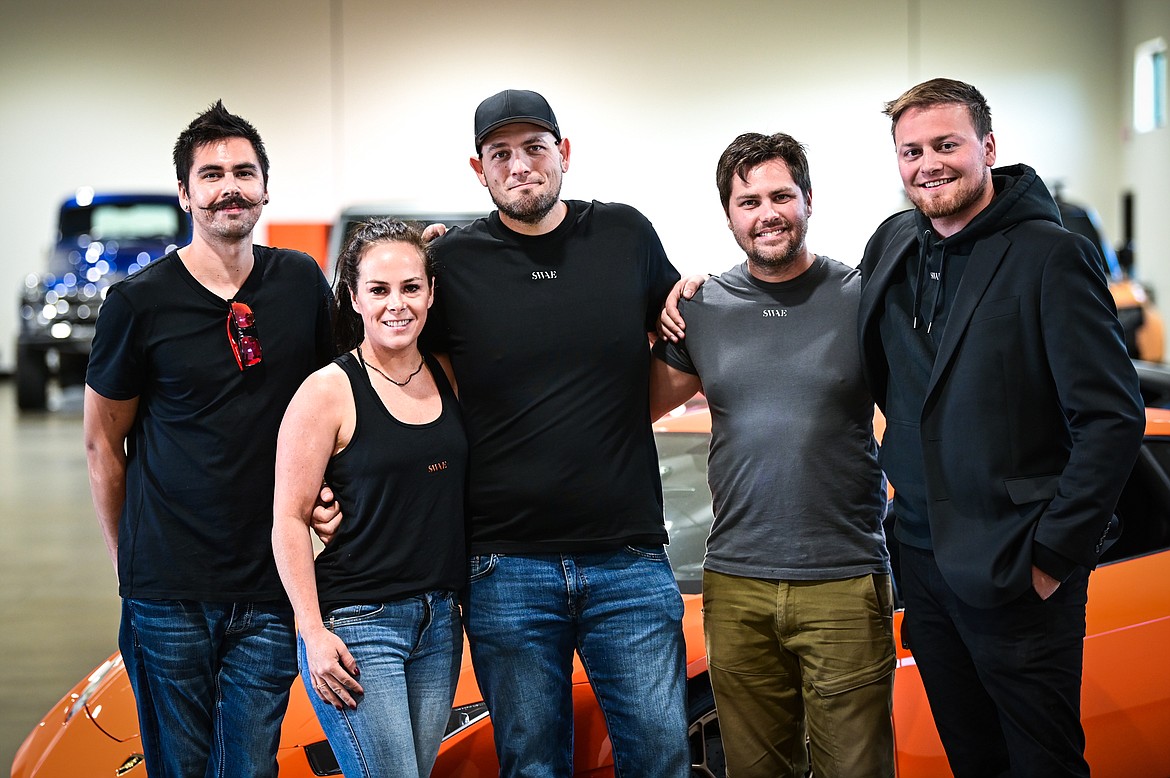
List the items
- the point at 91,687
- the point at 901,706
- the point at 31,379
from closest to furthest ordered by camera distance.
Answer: the point at 901,706
the point at 91,687
the point at 31,379

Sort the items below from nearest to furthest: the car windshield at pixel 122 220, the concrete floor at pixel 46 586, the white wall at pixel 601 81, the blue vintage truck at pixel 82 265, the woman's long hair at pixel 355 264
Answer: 1. the woman's long hair at pixel 355 264
2. the concrete floor at pixel 46 586
3. the blue vintage truck at pixel 82 265
4. the car windshield at pixel 122 220
5. the white wall at pixel 601 81

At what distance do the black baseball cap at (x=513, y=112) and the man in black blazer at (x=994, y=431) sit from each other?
2.57 ft

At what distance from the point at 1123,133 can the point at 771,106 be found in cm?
525

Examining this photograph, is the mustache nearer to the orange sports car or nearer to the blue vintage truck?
the orange sports car

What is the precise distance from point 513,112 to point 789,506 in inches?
42.9

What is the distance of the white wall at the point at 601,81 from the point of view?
15.6 m

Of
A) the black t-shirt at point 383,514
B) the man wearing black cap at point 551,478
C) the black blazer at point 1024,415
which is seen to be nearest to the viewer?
the black blazer at point 1024,415

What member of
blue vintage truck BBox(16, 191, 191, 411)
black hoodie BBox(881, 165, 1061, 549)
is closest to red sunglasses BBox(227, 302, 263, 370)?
black hoodie BBox(881, 165, 1061, 549)

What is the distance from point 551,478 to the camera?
2506 millimetres

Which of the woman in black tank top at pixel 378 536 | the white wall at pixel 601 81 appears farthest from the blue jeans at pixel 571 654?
the white wall at pixel 601 81

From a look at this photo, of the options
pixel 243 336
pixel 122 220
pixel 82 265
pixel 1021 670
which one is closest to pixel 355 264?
pixel 243 336

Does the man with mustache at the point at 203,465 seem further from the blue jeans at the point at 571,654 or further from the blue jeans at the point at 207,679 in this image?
the blue jeans at the point at 571,654

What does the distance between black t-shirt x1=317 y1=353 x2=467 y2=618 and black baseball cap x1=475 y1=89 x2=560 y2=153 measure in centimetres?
67

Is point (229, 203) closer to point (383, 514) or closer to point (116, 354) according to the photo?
point (116, 354)
